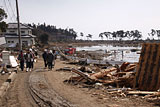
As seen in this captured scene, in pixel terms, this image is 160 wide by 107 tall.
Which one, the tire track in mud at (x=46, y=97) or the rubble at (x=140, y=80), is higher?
the rubble at (x=140, y=80)

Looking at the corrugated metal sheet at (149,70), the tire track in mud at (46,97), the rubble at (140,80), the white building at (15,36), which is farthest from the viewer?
the white building at (15,36)

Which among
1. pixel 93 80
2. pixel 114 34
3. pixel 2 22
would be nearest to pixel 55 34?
pixel 114 34

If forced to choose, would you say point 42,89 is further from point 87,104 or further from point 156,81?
point 156,81

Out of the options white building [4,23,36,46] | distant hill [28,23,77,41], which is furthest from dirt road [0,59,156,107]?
distant hill [28,23,77,41]

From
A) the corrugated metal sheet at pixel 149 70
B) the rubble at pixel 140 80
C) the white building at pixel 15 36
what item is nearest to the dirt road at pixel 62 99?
the rubble at pixel 140 80

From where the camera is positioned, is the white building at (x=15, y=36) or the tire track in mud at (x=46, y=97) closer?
the tire track in mud at (x=46, y=97)

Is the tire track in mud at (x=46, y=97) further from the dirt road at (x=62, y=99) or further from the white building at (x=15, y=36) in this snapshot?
the white building at (x=15, y=36)

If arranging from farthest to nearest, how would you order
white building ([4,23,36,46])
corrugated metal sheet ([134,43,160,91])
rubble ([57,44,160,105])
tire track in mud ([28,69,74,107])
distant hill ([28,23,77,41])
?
distant hill ([28,23,77,41])
white building ([4,23,36,46])
corrugated metal sheet ([134,43,160,91])
rubble ([57,44,160,105])
tire track in mud ([28,69,74,107])

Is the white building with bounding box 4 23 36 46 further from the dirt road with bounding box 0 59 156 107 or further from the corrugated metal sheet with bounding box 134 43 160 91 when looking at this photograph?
the corrugated metal sheet with bounding box 134 43 160 91

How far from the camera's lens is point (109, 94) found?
7.75 m

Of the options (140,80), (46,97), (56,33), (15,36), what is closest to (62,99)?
(46,97)

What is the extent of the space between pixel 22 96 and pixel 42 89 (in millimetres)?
1088

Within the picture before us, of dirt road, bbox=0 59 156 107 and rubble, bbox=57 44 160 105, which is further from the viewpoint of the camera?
rubble, bbox=57 44 160 105

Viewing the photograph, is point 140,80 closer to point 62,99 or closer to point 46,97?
point 62,99
